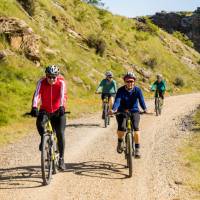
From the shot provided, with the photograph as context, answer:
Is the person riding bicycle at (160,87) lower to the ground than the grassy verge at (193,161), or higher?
higher

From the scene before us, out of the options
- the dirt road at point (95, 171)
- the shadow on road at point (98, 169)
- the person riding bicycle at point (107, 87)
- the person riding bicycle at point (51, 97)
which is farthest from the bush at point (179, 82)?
the person riding bicycle at point (51, 97)

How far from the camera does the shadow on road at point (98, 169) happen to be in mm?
12047


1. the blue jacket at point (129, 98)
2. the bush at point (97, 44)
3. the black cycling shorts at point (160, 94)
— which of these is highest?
the bush at point (97, 44)

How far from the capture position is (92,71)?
3875cm

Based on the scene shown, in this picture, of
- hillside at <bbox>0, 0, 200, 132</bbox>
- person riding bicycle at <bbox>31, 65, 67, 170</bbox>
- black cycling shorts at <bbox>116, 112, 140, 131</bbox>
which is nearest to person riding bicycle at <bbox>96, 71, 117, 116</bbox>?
hillside at <bbox>0, 0, 200, 132</bbox>

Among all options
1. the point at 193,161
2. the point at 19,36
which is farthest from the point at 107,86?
the point at 19,36

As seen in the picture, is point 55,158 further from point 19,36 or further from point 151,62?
point 151,62

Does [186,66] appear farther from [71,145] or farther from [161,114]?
[71,145]

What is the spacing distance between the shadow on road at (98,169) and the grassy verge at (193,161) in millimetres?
1761

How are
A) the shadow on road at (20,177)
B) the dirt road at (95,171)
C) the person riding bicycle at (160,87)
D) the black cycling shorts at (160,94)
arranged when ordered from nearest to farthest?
the dirt road at (95,171)
the shadow on road at (20,177)
the person riding bicycle at (160,87)
the black cycling shorts at (160,94)

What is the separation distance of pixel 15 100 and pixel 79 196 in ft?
50.6

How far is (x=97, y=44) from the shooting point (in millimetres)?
44781

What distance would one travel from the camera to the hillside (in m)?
28.1

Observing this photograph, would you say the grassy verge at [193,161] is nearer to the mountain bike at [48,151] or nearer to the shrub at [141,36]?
the mountain bike at [48,151]
